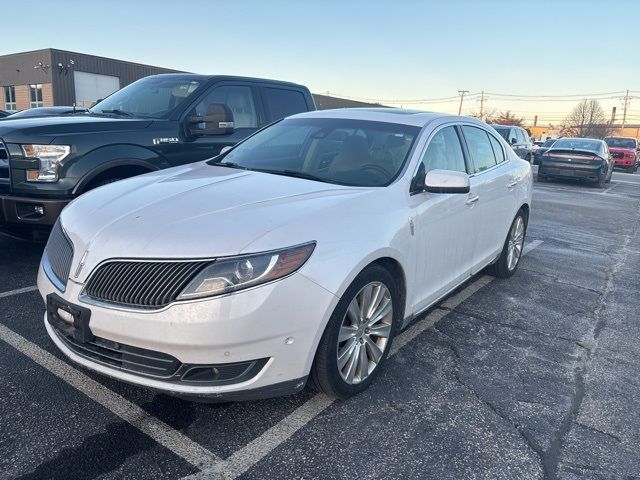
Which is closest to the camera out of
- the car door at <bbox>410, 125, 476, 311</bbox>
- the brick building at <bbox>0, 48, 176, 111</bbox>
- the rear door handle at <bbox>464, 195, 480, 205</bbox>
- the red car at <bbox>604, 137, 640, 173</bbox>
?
the car door at <bbox>410, 125, 476, 311</bbox>

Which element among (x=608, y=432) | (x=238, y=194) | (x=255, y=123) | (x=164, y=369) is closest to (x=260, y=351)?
(x=164, y=369)

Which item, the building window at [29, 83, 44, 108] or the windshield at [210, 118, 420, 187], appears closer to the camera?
the windshield at [210, 118, 420, 187]

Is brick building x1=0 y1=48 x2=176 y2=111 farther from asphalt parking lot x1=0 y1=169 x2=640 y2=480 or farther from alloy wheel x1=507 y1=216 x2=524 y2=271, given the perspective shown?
asphalt parking lot x1=0 y1=169 x2=640 y2=480

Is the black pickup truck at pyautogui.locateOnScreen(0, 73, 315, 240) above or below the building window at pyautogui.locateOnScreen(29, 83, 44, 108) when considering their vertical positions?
below

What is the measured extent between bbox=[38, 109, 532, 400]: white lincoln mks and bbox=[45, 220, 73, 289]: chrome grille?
13 mm

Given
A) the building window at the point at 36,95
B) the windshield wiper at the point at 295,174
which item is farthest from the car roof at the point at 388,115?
the building window at the point at 36,95

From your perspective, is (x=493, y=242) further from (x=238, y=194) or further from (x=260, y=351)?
(x=260, y=351)

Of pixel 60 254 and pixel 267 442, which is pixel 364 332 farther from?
pixel 60 254

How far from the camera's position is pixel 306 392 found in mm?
3043

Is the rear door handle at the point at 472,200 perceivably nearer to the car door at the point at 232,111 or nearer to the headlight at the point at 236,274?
the headlight at the point at 236,274

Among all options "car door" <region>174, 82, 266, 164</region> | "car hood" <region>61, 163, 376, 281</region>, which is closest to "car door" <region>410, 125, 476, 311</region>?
"car hood" <region>61, 163, 376, 281</region>

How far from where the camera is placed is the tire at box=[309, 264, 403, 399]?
268 cm

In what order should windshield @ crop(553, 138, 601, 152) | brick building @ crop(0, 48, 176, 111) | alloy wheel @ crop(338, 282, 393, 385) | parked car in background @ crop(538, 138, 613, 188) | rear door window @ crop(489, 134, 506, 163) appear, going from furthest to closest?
brick building @ crop(0, 48, 176, 111) < windshield @ crop(553, 138, 601, 152) < parked car in background @ crop(538, 138, 613, 188) < rear door window @ crop(489, 134, 506, 163) < alloy wheel @ crop(338, 282, 393, 385)

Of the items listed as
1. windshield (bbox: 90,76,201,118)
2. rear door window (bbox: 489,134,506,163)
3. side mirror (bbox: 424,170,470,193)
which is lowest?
side mirror (bbox: 424,170,470,193)
